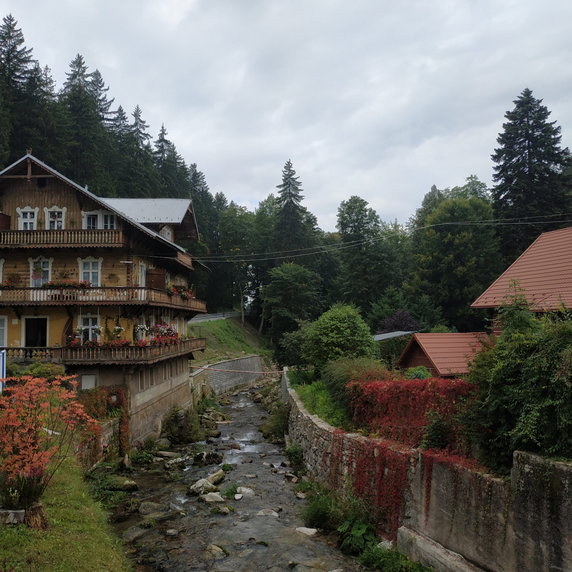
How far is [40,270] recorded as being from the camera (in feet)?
85.8

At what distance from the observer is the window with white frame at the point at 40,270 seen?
2614 centimetres

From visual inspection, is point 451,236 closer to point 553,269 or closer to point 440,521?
point 553,269

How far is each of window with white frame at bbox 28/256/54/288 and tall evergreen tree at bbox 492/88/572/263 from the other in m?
37.1

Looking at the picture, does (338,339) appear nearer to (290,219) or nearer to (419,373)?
(419,373)

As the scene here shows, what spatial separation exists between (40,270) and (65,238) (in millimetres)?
2642

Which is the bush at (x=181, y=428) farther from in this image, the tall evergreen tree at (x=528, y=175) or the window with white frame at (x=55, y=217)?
the tall evergreen tree at (x=528, y=175)

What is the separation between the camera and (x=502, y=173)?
44.6 metres

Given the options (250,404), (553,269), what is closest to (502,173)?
(553,269)

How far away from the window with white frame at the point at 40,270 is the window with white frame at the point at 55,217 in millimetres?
1828

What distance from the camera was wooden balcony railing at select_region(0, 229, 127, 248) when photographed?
82.2 feet

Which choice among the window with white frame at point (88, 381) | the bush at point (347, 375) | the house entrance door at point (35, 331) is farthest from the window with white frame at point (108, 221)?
the bush at point (347, 375)

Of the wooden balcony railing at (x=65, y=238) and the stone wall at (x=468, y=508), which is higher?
the wooden balcony railing at (x=65, y=238)

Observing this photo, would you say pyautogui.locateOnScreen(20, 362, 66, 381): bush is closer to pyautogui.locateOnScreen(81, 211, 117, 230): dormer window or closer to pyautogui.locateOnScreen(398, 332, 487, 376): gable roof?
pyautogui.locateOnScreen(81, 211, 117, 230): dormer window

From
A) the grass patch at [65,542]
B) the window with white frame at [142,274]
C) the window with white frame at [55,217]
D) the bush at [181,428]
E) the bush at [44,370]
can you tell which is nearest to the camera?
the grass patch at [65,542]
